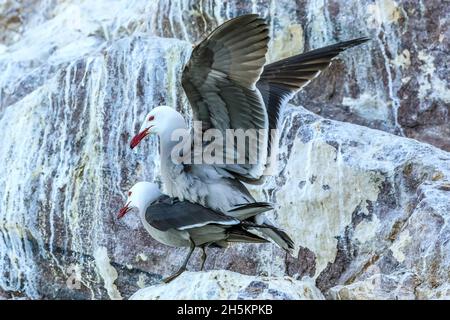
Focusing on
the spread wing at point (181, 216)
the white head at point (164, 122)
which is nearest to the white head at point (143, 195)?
the spread wing at point (181, 216)

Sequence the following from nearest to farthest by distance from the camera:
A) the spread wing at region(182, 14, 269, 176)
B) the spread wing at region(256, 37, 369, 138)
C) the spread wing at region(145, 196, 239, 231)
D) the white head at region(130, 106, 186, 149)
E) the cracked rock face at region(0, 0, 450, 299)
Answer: the spread wing at region(182, 14, 269, 176)
the spread wing at region(145, 196, 239, 231)
the white head at region(130, 106, 186, 149)
the spread wing at region(256, 37, 369, 138)
the cracked rock face at region(0, 0, 450, 299)

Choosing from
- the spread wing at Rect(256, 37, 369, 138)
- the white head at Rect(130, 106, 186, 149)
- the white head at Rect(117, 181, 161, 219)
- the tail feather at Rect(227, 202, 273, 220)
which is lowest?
the tail feather at Rect(227, 202, 273, 220)

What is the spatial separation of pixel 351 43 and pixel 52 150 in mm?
2677

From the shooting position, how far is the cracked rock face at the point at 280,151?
763cm

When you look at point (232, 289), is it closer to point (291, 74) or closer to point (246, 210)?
point (246, 210)

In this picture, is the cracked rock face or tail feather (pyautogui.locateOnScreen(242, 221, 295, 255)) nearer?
tail feather (pyautogui.locateOnScreen(242, 221, 295, 255))

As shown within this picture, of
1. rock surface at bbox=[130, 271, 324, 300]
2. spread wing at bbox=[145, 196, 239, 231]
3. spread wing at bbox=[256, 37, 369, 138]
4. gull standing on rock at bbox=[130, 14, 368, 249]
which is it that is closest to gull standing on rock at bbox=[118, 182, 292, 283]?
spread wing at bbox=[145, 196, 239, 231]

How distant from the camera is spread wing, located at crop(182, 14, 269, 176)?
6398mm

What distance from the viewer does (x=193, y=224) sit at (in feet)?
22.1

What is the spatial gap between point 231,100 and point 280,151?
4.82 ft

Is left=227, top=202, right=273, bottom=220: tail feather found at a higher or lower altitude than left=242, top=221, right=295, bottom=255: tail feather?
higher

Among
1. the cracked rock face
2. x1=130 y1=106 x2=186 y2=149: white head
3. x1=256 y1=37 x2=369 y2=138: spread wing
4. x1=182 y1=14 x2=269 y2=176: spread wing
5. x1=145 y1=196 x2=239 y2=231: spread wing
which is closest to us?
x1=182 y1=14 x2=269 y2=176: spread wing

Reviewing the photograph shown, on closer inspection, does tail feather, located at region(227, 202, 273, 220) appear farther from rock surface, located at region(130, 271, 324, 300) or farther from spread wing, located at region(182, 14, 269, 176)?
rock surface, located at region(130, 271, 324, 300)

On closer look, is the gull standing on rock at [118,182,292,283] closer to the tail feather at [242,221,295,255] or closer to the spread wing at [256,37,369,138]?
the tail feather at [242,221,295,255]
